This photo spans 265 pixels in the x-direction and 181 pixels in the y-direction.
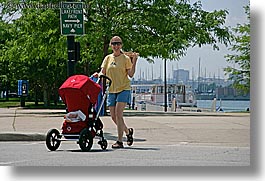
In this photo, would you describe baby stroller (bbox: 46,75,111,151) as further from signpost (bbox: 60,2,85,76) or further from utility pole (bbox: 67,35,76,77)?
utility pole (bbox: 67,35,76,77)

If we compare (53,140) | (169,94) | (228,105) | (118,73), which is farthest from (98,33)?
(53,140)

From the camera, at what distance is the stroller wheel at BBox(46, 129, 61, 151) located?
7.97m

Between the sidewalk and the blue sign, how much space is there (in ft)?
1.70

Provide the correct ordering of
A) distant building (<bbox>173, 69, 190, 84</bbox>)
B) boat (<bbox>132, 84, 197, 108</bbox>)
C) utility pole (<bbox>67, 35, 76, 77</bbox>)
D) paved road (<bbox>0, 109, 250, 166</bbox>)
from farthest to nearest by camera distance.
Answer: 1. utility pole (<bbox>67, 35, 76, 77</bbox>)
2. boat (<bbox>132, 84, 197, 108</bbox>)
3. distant building (<bbox>173, 69, 190, 84</bbox>)
4. paved road (<bbox>0, 109, 250, 166</bbox>)

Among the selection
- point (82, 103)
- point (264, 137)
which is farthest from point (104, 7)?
point (264, 137)

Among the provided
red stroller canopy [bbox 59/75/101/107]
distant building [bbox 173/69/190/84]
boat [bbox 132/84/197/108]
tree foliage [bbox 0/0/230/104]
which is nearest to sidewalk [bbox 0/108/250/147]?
boat [bbox 132/84/197/108]

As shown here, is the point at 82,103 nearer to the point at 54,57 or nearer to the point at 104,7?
the point at 54,57

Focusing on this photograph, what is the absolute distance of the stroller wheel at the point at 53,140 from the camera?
26.1 ft

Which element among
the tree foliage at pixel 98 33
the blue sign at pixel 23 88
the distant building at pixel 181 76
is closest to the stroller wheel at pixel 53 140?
the distant building at pixel 181 76

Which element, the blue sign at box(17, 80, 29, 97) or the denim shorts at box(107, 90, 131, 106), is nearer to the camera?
the denim shorts at box(107, 90, 131, 106)

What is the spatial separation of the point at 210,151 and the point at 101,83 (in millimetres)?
1619

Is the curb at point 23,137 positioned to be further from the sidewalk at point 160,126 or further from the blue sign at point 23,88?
the blue sign at point 23,88

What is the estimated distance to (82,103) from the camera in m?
7.84

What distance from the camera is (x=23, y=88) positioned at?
1075 centimetres
